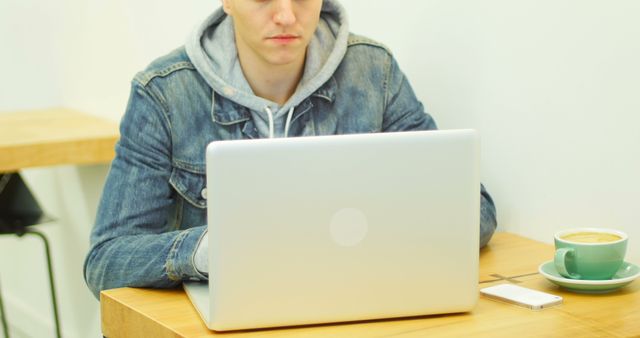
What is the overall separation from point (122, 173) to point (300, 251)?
453mm

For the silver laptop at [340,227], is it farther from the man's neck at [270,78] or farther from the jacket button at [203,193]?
the man's neck at [270,78]

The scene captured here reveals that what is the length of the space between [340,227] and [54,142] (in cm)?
140

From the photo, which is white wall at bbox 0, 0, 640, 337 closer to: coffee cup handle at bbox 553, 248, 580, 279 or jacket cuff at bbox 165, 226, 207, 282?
coffee cup handle at bbox 553, 248, 580, 279

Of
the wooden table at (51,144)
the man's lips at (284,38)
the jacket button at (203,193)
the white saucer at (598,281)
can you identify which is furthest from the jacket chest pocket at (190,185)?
the wooden table at (51,144)

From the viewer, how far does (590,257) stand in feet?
4.02

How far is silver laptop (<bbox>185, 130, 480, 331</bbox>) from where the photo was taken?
41.4 inches

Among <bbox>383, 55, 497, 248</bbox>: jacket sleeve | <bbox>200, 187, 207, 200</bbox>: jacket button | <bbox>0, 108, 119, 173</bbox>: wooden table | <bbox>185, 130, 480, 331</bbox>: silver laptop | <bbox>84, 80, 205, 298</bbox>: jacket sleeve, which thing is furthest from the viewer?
<bbox>0, 108, 119, 173</bbox>: wooden table

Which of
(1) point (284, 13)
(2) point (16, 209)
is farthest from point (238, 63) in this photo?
(2) point (16, 209)

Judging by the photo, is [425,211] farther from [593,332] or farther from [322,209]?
[593,332]

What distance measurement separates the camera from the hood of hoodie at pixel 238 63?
1.53 metres

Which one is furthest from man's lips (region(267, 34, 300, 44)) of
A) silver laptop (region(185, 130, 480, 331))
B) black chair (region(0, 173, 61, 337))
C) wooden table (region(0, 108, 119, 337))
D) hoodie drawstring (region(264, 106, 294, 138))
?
black chair (region(0, 173, 61, 337))

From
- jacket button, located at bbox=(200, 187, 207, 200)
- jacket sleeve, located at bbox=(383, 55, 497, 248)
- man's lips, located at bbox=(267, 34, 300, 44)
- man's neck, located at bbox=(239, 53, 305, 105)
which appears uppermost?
man's lips, located at bbox=(267, 34, 300, 44)

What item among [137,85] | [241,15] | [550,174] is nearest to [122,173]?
[137,85]

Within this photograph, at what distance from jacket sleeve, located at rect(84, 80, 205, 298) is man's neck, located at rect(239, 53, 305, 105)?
16 centimetres
